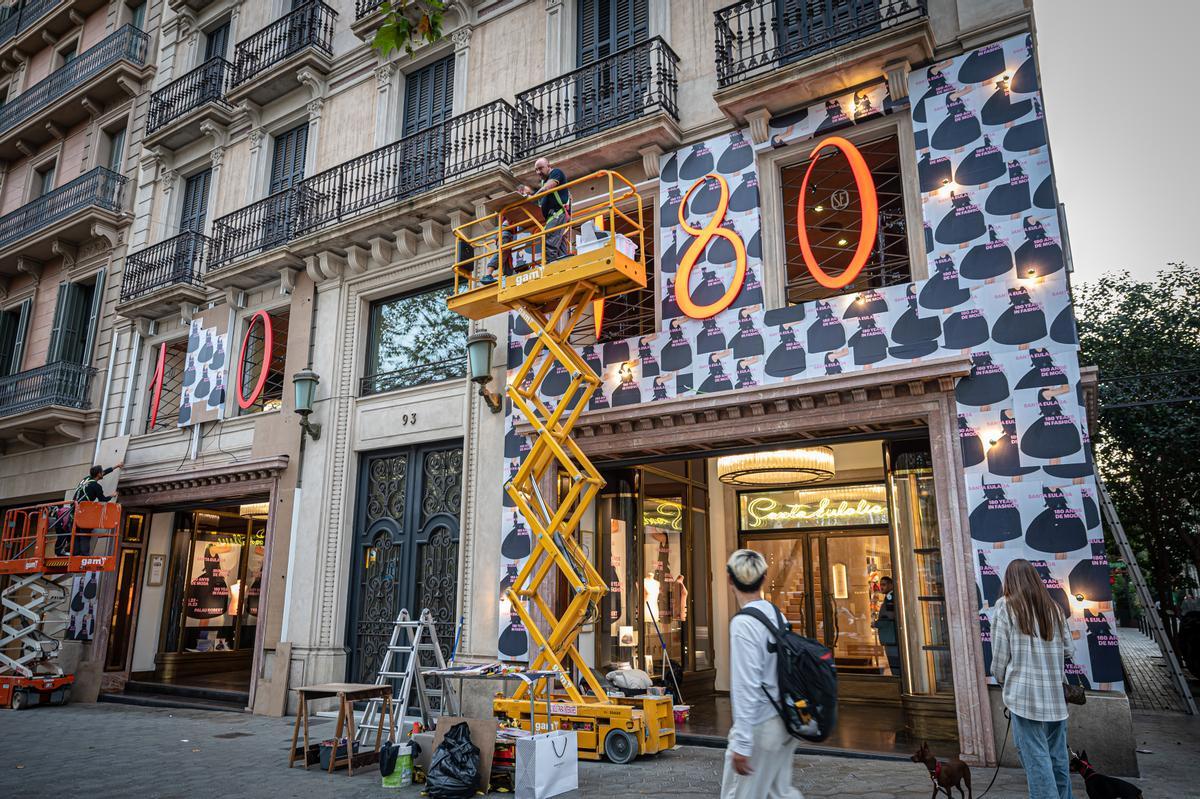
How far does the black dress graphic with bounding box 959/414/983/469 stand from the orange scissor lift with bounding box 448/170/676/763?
391 centimetres

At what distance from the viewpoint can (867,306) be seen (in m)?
8.84

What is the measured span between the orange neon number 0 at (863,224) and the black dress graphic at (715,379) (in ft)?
5.16

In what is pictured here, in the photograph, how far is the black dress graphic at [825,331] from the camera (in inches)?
353

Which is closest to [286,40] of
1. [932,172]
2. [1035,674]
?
[932,172]

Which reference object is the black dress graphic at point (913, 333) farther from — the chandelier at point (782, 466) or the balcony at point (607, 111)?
the balcony at point (607, 111)

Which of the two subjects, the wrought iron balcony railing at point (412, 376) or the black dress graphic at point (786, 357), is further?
the wrought iron balcony railing at point (412, 376)

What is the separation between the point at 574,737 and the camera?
23.2ft

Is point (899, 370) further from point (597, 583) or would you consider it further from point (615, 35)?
point (615, 35)

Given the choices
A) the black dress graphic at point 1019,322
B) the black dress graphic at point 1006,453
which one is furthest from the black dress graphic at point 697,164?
the black dress graphic at point 1006,453

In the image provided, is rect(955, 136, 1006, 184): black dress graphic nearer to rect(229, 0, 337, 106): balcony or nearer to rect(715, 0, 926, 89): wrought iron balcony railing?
rect(715, 0, 926, 89): wrought iron balcony railing

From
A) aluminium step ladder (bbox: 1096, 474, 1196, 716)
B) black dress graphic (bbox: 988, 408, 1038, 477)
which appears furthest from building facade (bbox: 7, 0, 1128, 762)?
aluminium step ladder (bbox: 1096, 474, 1196, 716)

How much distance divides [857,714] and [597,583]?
211 inches

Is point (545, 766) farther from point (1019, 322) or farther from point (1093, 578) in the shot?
point (1019, 322)

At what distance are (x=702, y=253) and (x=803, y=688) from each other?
7.25 metres
